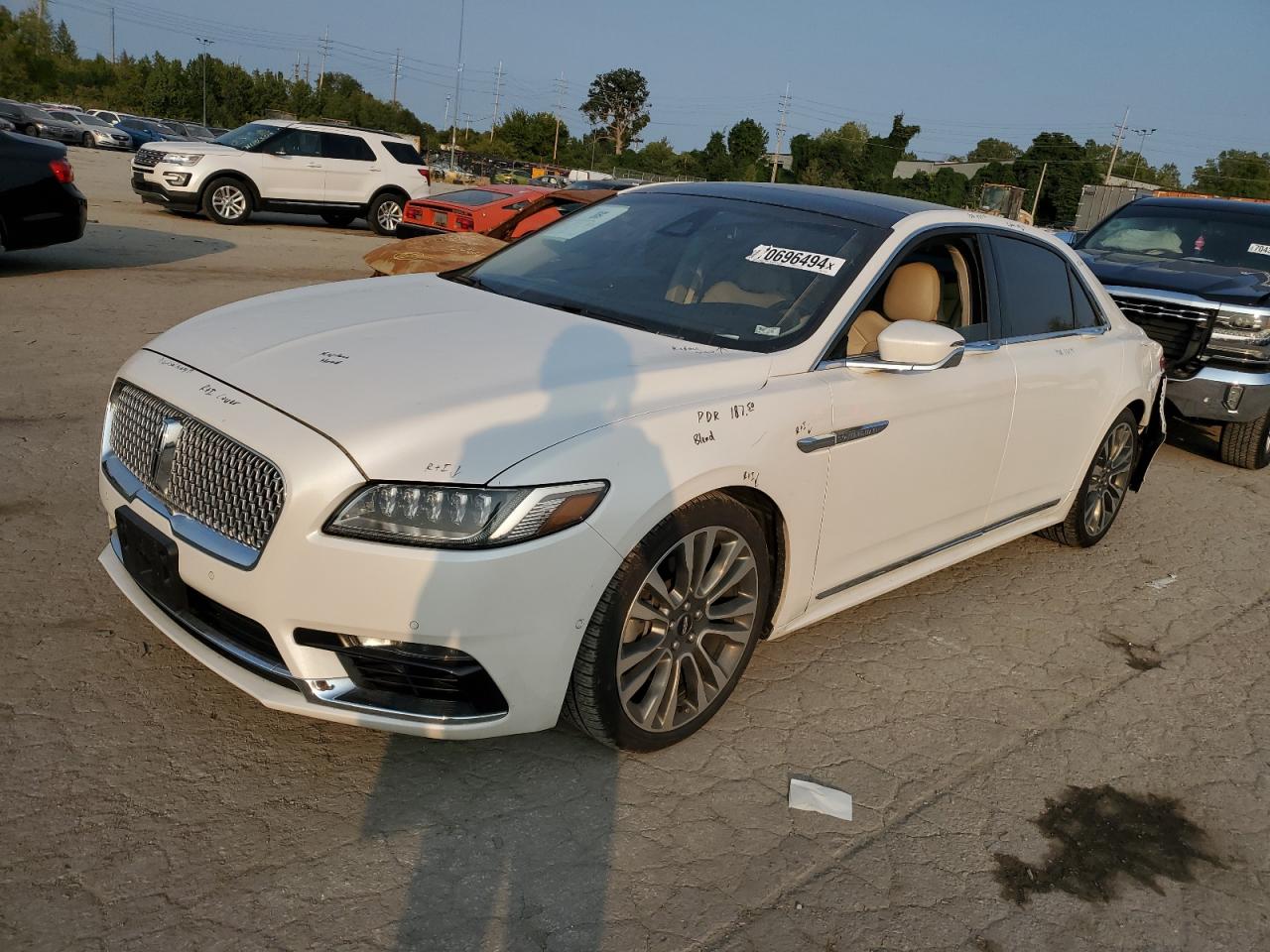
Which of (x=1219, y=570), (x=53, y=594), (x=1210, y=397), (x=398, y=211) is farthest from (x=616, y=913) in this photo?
(x=398, y=211)

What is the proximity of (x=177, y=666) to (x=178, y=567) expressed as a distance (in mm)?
708

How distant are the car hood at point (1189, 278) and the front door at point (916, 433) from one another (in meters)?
4.02

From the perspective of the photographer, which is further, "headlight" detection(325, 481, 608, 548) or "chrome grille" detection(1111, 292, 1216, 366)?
"chrome grille" detection(1111, 292, 1216, 366)

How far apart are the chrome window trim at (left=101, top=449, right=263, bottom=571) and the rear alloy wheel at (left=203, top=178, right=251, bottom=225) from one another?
1514cm

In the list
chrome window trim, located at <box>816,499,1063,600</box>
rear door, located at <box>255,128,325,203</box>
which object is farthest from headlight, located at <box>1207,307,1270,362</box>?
rear door, located at <box>255,128,325,203</box>

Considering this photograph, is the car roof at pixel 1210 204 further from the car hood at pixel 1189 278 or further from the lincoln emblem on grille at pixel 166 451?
the lincoln emblem on grille at pixel 166 451

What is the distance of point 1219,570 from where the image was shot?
5.62 meters

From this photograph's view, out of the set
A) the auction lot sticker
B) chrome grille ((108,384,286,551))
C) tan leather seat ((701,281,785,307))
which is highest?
the auction lot sticker

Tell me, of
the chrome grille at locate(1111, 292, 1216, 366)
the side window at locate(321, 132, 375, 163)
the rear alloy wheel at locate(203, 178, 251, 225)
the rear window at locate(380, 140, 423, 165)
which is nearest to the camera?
the chrome grille at locate(1111, 292, 1216, 366)

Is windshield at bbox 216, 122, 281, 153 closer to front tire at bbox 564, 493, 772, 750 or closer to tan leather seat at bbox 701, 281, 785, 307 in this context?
tan leather seat at bbox 701, 281, 785, 307

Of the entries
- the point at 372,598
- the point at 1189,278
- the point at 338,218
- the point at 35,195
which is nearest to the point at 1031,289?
the point at 372,598

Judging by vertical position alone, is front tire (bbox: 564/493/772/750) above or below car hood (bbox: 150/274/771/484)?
below

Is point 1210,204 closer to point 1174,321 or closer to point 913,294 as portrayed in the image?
point 1174,321

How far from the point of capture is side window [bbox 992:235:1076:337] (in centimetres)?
443
